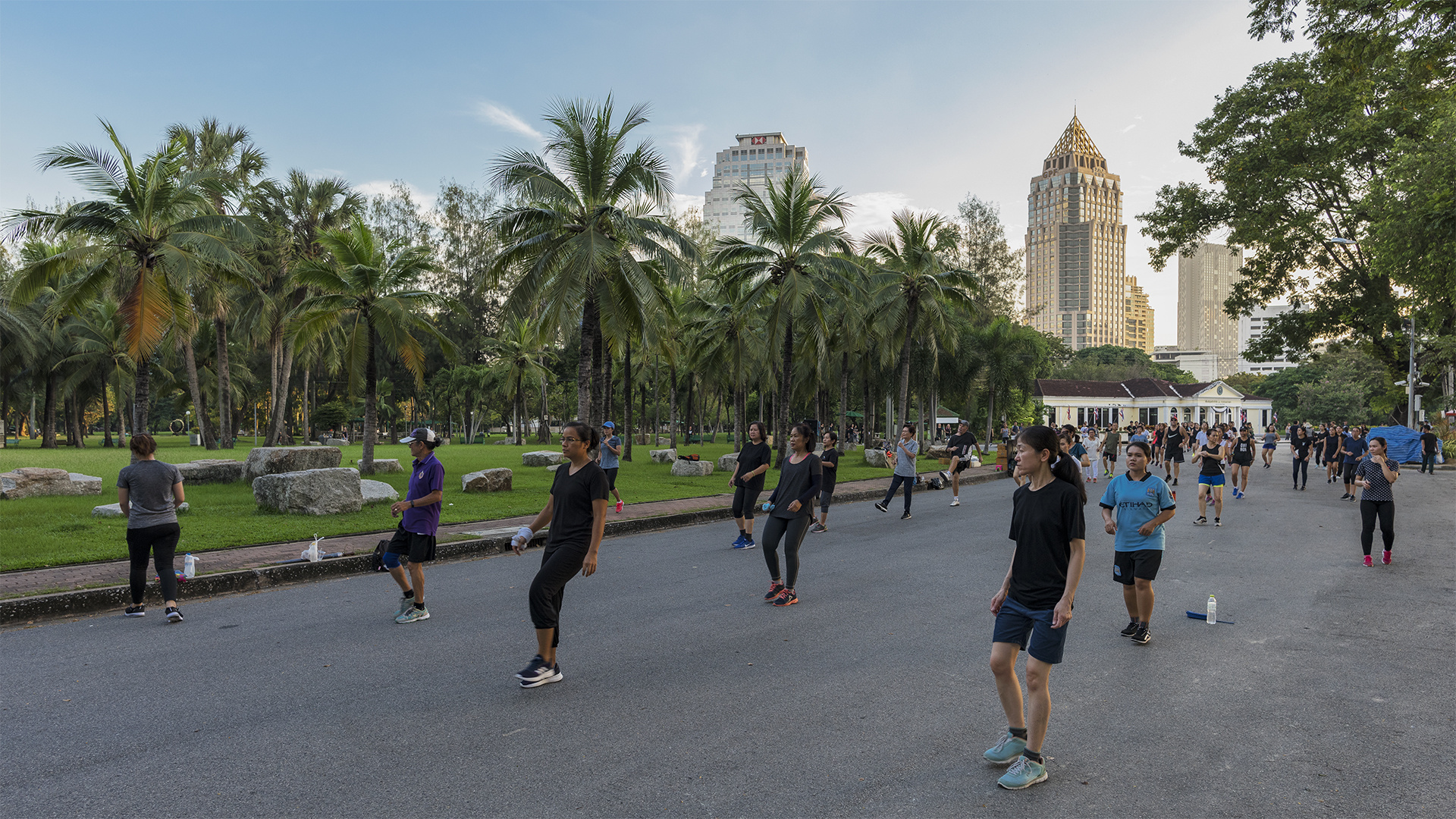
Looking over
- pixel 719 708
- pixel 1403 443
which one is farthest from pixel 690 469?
pixel 1403 443

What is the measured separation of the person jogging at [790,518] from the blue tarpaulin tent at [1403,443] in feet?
28.8

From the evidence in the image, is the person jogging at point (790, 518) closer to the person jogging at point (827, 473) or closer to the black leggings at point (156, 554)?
the person jogging at point (827, 473)

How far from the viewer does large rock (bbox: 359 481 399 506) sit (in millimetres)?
14258

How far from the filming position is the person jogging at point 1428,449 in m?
27.2

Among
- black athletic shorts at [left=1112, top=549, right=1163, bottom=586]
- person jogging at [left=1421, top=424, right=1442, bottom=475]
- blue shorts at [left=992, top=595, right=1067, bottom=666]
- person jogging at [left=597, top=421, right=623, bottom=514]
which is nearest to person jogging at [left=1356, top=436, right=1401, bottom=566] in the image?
black athletic shorts at [left=1112, top=549, right=1163, bottom=586]

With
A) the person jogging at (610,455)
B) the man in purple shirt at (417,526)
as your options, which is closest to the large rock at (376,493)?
the person jogging at (610,455)

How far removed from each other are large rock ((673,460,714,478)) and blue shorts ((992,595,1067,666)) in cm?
1925

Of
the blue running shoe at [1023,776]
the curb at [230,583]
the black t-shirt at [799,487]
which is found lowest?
the curb at [230,583]

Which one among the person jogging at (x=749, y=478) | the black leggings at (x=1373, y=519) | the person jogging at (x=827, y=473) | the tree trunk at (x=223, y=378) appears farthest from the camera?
the tree trunk at (x=223, y=378)

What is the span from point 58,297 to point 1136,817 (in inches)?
879

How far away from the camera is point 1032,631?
3.84 meters

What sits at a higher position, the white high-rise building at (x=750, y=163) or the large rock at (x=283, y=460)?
the white high-rise building at (x=750, y=163)

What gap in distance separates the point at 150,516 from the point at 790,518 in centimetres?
575

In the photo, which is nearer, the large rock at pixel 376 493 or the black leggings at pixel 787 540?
the black leggings at pixel 787 540
